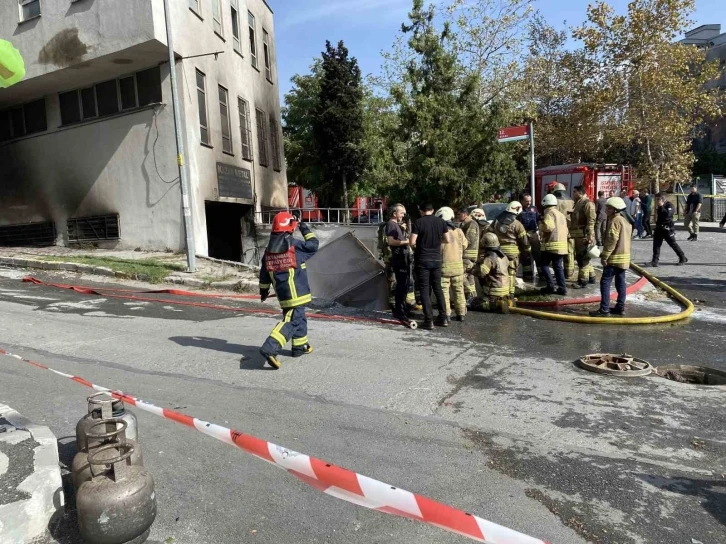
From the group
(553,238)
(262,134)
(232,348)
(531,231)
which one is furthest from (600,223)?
(262,134)

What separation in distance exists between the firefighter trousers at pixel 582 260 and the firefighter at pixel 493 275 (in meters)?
2.31

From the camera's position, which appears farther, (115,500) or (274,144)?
(274,144)

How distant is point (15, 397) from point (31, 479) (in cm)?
245

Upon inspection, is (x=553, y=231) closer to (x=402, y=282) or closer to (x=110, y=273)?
(x=402, y=282)

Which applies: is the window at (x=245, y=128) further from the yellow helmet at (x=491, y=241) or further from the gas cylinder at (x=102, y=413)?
the gas cylinder at (x=102, y=413)

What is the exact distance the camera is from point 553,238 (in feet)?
31.2

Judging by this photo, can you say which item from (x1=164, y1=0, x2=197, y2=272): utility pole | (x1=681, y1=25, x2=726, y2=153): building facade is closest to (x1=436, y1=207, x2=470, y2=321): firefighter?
(x1=164, y1=0, x2=197, y2=272): utility pole

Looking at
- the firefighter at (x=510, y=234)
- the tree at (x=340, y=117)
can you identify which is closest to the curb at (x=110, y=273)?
the firefighter at (x=510, y=234)

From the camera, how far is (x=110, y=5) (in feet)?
42.9

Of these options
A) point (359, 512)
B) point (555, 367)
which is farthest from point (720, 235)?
point (359, 512)

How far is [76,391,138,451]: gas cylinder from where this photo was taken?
288cm

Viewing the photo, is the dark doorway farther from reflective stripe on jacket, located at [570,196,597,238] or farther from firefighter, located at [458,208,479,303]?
reflective stripe on jacket, located at [570,196,597,238]

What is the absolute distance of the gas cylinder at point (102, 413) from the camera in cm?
288

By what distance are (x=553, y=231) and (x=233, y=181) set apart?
10.5m
